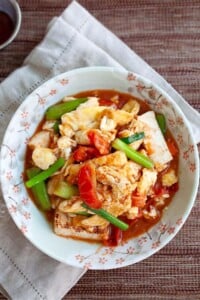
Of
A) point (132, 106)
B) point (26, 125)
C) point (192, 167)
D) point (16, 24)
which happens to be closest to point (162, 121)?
point (132, 106)

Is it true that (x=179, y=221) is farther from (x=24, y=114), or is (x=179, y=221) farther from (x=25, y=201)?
(x=24, y=114)

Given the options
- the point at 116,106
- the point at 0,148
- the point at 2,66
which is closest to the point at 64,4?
the point at 2,66

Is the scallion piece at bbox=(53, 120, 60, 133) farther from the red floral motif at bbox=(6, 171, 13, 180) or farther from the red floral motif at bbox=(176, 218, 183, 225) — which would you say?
the red floral motif at bbox=(176, 218, 183, 225)

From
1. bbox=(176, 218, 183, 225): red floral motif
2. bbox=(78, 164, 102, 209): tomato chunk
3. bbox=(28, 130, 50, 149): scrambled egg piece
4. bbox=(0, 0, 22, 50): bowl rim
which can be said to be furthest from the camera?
bbox=(0, 0, 22, 50): bowl rim

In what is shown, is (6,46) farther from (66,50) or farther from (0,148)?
(0,148)

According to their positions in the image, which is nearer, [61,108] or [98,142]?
[98,142]

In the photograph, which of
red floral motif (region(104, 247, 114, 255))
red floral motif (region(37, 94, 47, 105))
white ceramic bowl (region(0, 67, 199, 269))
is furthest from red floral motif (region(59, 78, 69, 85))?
red floral motif (region(104, 247, 114, 255))
